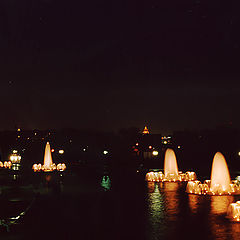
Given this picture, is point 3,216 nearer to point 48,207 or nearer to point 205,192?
point 48,207

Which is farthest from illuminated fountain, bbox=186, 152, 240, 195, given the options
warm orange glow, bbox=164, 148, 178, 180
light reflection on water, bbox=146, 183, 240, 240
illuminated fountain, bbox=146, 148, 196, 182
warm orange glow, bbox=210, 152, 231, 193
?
warm orange glow, bbox=164, 148, 178, 180

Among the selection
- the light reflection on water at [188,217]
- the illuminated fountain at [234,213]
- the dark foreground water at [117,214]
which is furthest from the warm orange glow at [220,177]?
the illuminated fountain at [234,213]

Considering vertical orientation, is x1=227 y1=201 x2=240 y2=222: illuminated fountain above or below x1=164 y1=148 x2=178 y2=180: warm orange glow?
below

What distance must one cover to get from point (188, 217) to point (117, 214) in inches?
125

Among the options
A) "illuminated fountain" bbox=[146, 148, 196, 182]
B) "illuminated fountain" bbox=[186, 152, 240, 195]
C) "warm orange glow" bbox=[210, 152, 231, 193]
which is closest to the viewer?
"illuminated fountain" bbox=[186, 152, 240, 195]

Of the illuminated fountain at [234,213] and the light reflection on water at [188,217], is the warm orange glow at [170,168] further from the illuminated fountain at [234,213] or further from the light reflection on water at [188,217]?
the illuminated fountain at [234,213]

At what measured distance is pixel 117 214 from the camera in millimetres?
17719

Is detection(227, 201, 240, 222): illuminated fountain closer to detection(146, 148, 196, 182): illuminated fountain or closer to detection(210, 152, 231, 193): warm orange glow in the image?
detection(210, 152, 231, 193): warm orange glow

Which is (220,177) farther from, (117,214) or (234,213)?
(117,214)

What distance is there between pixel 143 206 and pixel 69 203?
12.9 ft

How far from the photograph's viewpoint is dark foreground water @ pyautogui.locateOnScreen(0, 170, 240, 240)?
540 inches

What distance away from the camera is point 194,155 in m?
60.8

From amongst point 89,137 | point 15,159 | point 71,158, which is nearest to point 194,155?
point 71,158

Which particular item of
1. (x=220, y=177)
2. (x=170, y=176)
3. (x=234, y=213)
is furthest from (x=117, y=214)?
(x=170, y=176)
